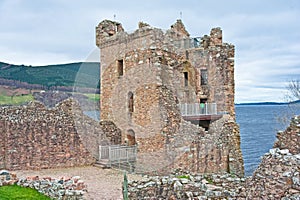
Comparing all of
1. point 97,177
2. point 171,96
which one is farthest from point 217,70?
point 97,177

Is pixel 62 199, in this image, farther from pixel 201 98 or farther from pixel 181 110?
pixel 201 98

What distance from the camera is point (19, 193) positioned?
1094cm

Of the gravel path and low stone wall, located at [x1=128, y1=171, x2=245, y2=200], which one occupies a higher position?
low stone wall, located at [x1=128, y1=171, x2=245, y2=200]

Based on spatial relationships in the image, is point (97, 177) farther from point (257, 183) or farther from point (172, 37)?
point (172, 37)

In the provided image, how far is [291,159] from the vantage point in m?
7.45

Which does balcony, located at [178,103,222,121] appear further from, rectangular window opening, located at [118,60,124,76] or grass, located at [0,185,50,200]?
grass, located at [0,185,50,200]

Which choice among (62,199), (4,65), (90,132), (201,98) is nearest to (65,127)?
(90,132)

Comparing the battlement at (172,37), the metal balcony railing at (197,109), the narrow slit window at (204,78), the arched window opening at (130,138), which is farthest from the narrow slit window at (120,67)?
the narrow slit window at (204,78)

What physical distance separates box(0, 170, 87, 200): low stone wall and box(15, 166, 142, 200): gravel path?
362mm

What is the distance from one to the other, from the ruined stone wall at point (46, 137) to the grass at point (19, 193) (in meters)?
4.75

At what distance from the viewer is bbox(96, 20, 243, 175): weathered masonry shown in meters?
17.2

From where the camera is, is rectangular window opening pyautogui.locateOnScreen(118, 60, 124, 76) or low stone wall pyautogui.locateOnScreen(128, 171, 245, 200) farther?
rectangular window opening pyautogui.locateOnScreen(118, 60, 124, 76)

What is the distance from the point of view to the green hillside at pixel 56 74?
2230cm

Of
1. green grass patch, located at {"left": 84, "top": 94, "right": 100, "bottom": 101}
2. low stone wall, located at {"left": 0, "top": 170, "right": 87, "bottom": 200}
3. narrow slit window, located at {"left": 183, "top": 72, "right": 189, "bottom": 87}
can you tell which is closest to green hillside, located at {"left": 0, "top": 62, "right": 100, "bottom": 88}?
green grass patch, located at {"left": 84, "top": 94, "right": 100, "bottom": 101}
